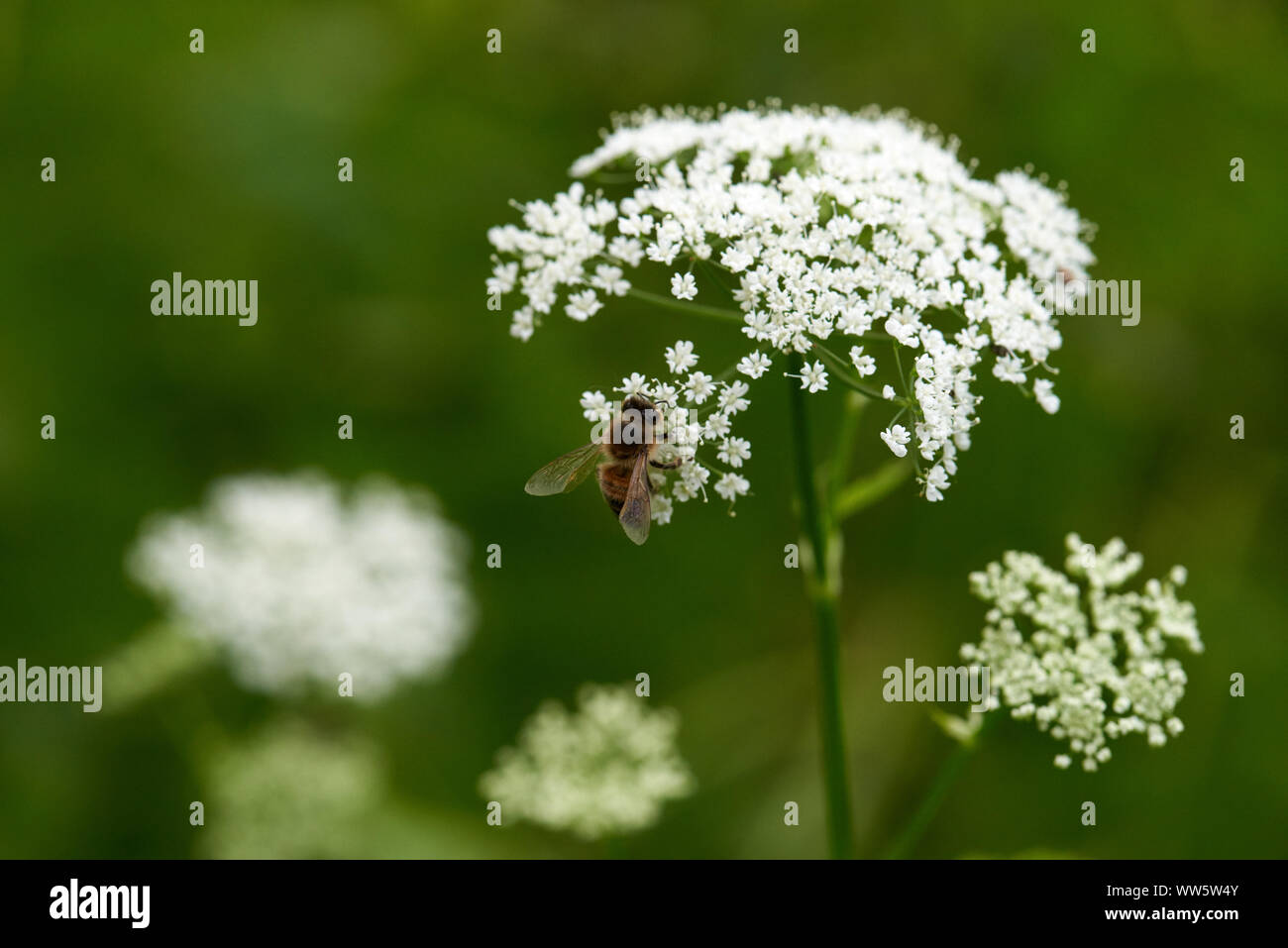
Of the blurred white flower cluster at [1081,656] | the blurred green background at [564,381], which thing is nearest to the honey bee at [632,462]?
the blurred white flower cluster at [1081,656]

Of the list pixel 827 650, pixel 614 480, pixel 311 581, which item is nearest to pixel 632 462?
pixel 614 480

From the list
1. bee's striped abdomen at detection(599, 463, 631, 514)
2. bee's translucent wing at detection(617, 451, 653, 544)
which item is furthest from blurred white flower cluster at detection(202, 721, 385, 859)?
bee's translucent wing at detection(617, 451, 653, 544)

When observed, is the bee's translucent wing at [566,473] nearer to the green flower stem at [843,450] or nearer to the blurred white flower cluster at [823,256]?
the blurred white flower cluster at [823,256]

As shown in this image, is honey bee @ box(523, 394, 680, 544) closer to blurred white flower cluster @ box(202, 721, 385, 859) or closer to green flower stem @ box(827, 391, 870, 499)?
green flower stem @ box(827, 391, 870, 499)

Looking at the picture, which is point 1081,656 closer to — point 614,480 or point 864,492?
point 864,492
